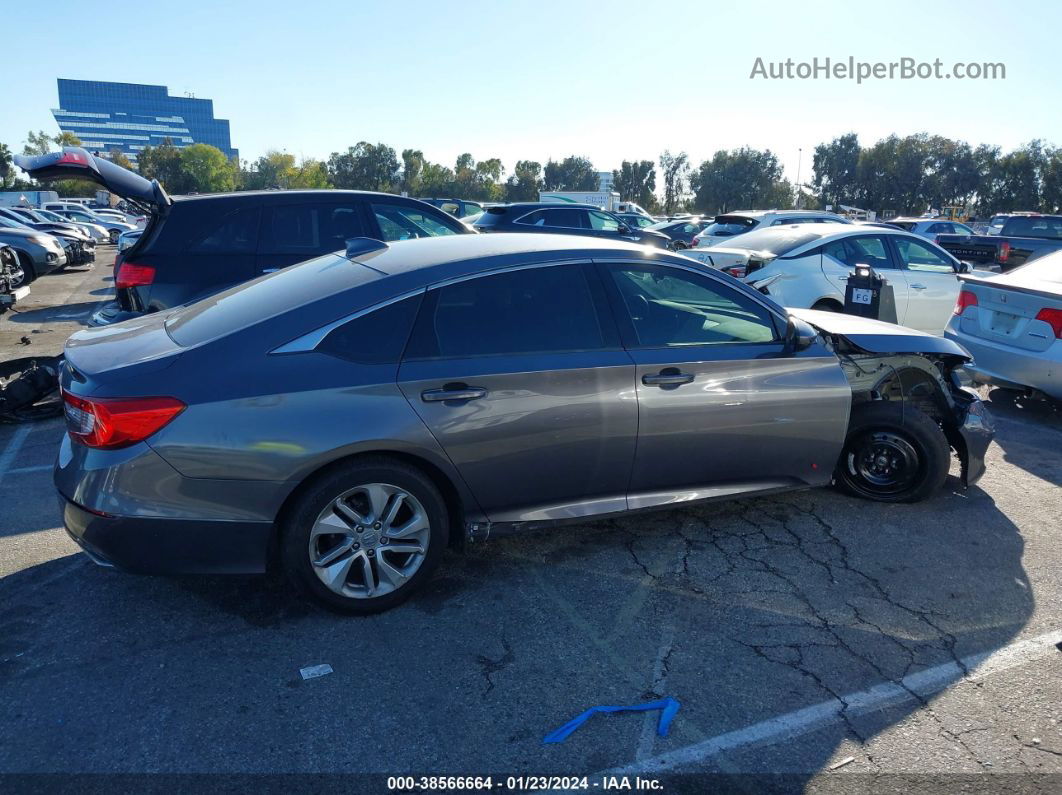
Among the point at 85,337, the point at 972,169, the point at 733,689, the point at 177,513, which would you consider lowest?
the point at 733,689

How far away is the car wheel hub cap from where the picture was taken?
338cm

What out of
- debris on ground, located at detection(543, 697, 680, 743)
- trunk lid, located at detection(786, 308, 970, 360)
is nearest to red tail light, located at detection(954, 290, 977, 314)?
trunk lid, located at detection(786, 308, 970, 360)

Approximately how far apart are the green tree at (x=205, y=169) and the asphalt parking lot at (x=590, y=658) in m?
89.6

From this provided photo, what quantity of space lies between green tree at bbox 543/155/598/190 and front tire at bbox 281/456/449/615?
8672 cm

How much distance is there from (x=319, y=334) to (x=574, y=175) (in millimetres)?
86942

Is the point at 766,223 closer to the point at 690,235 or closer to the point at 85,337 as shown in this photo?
the point at 690,235

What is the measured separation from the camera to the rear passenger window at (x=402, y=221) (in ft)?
24.8

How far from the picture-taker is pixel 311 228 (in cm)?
720

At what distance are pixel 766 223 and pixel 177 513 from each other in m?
18.1

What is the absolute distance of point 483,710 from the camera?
9.59 ft

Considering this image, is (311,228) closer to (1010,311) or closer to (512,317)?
(512,317)

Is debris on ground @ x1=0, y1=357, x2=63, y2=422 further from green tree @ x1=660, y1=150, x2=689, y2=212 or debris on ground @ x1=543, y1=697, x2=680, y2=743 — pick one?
green tree @ x1=660, y1=150, x2=689, y2=212

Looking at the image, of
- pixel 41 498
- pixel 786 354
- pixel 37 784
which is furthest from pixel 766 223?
pixel 37 784

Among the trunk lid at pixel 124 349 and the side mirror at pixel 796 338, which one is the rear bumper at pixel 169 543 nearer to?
the trunk lid at pixel 124 349
